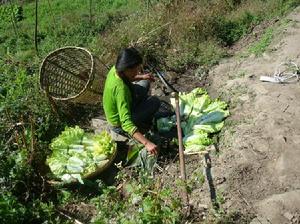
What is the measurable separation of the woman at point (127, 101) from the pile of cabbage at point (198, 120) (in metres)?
0.26

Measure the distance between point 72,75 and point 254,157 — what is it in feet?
10.3

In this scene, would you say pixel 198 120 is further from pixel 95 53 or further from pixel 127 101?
pixel 95 53

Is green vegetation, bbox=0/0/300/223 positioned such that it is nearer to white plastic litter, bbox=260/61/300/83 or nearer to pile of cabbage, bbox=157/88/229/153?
pile of cabbage, bbox=157/88/229/153

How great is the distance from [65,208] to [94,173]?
1.63ft

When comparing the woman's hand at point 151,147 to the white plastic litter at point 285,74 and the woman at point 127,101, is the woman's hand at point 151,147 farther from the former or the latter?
the white plastic litter at point 285,74

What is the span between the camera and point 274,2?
8227 millimetres

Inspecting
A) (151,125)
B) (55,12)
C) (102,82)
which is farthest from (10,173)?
(55,12)

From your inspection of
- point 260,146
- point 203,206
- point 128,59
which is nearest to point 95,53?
point 128,59

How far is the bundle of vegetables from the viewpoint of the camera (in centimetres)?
512

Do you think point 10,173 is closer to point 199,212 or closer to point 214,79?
point 199,212

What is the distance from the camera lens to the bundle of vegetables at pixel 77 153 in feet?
16.8

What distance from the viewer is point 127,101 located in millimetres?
5016

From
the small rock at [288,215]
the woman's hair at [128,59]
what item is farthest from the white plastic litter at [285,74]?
the small rock at [288,215]

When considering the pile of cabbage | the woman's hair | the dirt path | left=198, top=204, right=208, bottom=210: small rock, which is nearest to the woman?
the woman's hair
